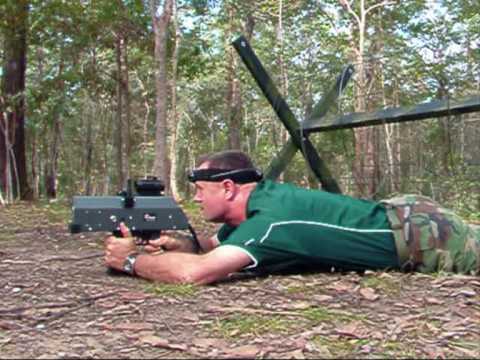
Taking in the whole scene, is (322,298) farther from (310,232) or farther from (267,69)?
(267,69)

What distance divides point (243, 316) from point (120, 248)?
871 mm

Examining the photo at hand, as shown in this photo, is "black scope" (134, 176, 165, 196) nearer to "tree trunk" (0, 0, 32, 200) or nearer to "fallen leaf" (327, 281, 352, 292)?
"fallen leaf" (327, 281, 352, 292)

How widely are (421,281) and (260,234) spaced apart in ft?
2.29

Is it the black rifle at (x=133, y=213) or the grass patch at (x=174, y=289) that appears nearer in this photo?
the grass patch at (x=174, y=289)

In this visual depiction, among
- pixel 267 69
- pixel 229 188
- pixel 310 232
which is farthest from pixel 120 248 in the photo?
pixel 267 69

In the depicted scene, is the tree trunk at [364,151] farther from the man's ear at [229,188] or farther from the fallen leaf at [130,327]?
the fallen leaf at [130,327]

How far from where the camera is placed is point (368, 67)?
514 cm

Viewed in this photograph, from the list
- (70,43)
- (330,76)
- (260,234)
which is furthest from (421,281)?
(70,43)

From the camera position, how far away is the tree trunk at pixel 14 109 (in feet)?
40.3

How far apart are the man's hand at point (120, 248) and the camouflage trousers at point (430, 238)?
3.53ft

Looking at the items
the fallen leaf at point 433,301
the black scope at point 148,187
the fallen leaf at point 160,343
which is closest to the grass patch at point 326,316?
the fallen leaf at point 433,301

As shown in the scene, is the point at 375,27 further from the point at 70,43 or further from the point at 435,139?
the point at 435,139

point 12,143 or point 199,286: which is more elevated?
point 12,143

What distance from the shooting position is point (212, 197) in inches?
116
